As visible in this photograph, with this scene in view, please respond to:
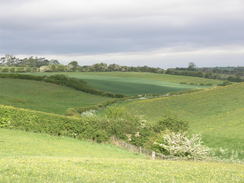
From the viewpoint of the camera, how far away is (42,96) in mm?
90188

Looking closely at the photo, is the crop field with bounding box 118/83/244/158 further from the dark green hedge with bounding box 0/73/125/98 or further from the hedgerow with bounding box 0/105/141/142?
the dark green hedge with bounding box 0/73/125/98

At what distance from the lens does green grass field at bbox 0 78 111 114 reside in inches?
2989

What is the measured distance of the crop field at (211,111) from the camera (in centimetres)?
4869

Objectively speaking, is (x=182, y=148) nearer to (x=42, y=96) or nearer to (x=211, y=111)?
(x=211, y=111)

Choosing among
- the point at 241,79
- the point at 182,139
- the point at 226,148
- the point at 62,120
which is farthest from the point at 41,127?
the point at 241,79

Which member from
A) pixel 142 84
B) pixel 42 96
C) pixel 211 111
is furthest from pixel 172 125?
pixel 142 84

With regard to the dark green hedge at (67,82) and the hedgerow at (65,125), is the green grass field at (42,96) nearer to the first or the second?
the dark green hedge at (67,82)

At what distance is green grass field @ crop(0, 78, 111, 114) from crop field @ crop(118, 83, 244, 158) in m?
13.6

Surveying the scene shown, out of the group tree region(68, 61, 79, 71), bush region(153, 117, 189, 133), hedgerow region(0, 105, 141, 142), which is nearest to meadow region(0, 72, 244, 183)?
hedgerow region(0, 105, 141, 142)

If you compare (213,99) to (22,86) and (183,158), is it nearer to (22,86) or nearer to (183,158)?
(183,158)

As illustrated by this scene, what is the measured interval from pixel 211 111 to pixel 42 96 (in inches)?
1651

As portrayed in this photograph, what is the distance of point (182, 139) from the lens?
4094cm

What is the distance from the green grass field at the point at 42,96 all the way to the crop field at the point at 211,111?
13620 mm

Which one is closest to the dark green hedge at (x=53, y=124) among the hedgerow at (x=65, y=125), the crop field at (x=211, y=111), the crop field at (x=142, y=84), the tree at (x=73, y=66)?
the hedgerow at (x=65, y=125)
